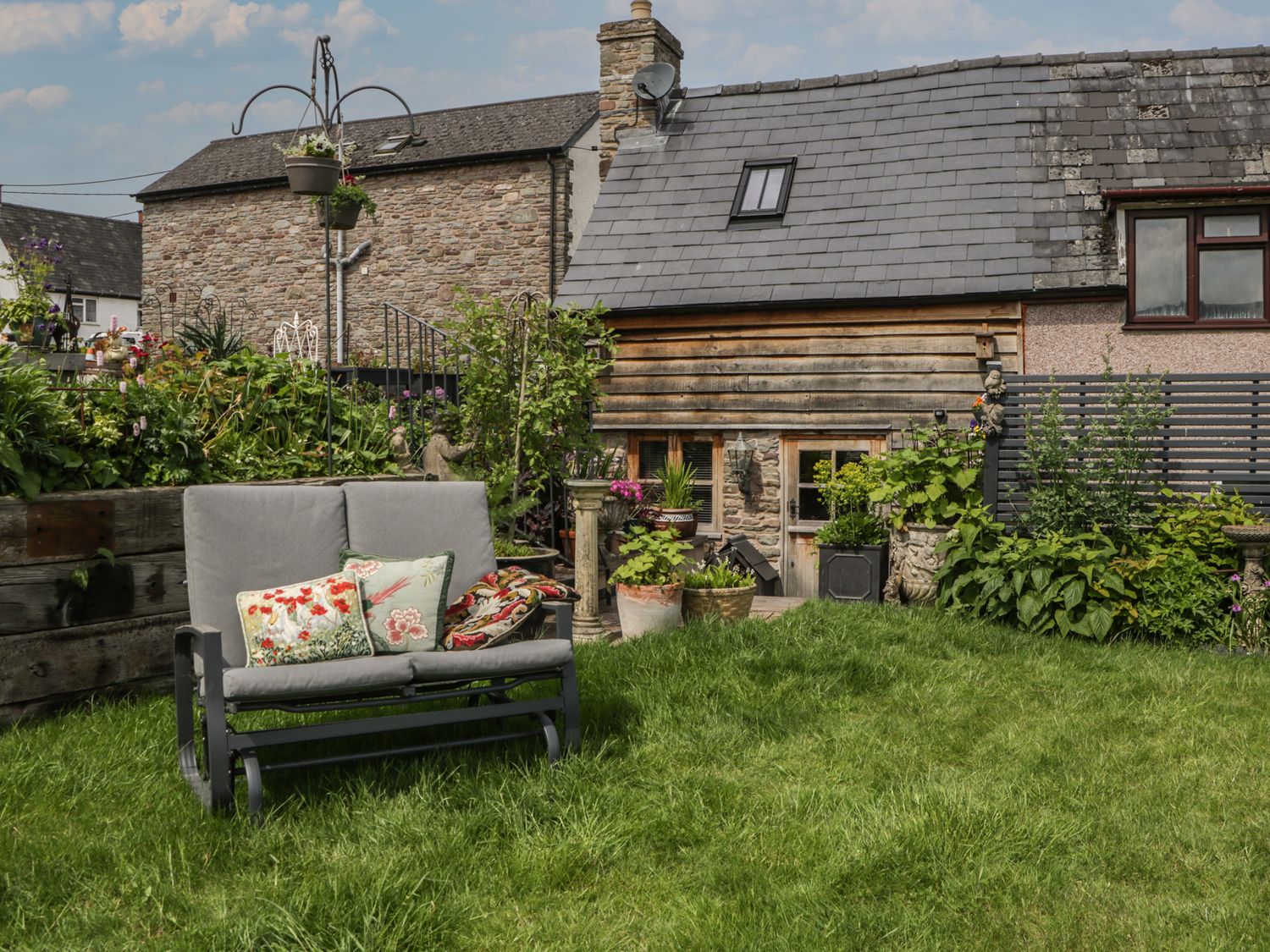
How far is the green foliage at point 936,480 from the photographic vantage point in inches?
317

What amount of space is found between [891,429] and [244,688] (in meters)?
7.64

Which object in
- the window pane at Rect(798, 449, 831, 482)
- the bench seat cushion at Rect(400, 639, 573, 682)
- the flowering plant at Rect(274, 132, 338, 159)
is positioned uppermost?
the flowering plant at Rect(274, 132, 338, 159)

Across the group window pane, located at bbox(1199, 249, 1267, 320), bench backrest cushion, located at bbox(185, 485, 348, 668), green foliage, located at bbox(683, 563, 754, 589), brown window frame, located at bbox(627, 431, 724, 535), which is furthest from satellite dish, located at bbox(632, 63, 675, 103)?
bench backrest cushion, located at bbox(185, 485, 348, 668)

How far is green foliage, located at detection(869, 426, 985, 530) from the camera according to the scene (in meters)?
8.06

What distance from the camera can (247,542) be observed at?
4.21 m

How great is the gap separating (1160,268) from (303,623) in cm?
882

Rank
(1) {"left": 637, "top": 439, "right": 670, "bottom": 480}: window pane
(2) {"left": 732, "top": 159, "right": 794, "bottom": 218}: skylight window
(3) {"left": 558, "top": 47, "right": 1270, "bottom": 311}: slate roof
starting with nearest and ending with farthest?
(3) {"left": 558, "top": 47, "right": 1270, "bottom": 311}: slate roof → (1) {"left": 637, "top": 439, "right": 670, "bottom": 480}: window pane → (2) {"left": 732, "top": 159, "right": 794, "bottom": 218}: skylight window

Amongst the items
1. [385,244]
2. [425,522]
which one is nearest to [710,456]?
[425,522]

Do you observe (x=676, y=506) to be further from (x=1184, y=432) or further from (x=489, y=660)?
(x=489, y=660)

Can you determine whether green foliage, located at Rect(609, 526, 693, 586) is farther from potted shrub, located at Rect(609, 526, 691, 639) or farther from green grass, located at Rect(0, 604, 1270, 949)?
green grass, located at Rect(0, 604, 1270, 949)

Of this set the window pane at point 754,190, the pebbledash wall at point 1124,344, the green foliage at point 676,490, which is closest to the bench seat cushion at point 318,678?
the green foliage at point 676,490

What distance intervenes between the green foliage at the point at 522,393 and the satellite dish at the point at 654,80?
4915mm

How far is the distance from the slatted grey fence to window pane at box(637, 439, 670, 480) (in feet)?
12.7

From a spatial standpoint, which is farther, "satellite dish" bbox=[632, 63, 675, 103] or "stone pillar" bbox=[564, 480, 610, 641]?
"satellite dish" bbox=[632, 63, 675, 103]
